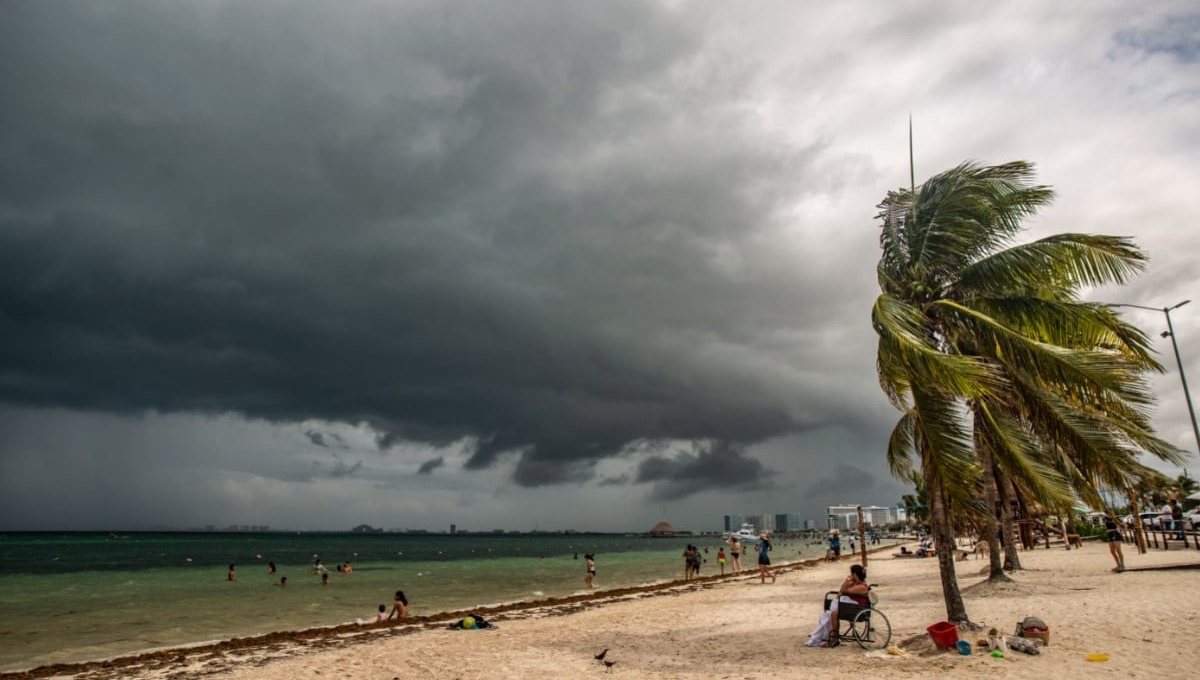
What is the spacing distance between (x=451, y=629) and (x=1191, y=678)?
1414 cm

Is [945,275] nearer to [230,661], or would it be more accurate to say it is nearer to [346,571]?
[230,661]

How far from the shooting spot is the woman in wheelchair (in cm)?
1033

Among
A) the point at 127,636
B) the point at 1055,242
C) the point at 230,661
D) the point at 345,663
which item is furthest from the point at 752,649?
the point at 127,636

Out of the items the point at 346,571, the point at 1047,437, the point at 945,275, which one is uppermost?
the point at 945,275

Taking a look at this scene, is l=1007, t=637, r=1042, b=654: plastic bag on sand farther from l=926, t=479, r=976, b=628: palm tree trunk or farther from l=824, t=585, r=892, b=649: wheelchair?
l=824, t=585, r=892, b=649: wheelchair

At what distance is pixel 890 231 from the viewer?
39.2 ft

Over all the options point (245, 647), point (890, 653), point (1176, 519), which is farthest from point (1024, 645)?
point (1176, 519)

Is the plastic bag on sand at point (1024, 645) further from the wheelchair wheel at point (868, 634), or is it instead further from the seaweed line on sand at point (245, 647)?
the seaweed line on sand at point (245, 647)

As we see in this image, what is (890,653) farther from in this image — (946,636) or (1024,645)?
(1024,645)

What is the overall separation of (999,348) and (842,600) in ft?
15.6

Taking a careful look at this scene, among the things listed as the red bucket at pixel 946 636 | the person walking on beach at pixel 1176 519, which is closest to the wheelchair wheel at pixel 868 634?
the red bucket at pixel 946 636

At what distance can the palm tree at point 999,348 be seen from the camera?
8.86 meters

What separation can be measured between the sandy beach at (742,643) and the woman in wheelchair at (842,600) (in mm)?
285

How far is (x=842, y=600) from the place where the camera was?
10.4 metres
